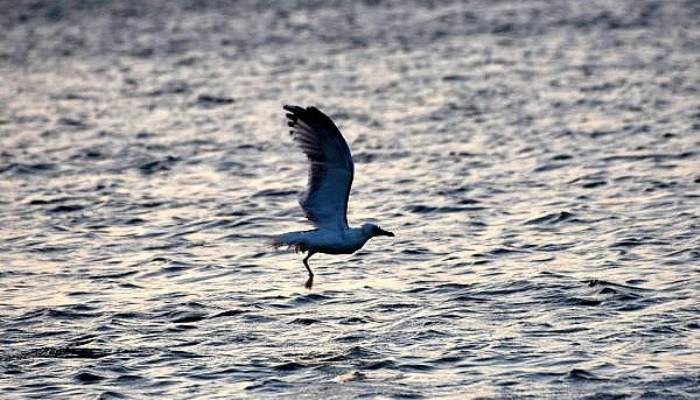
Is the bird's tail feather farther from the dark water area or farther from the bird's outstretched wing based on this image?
the dark water area

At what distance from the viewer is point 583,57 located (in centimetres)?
3278

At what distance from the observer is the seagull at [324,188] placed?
12.9 meters

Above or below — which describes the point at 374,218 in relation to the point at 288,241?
below

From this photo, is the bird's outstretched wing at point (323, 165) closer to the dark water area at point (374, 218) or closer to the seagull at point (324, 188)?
the seagull at point (324, 188)

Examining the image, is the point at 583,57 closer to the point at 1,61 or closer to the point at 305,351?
the point at 1,61

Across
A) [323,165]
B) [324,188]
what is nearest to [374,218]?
[324,188]

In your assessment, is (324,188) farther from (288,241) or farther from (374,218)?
(374,218)

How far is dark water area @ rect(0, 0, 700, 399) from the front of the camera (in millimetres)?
12039

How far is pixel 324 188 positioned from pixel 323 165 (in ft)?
0.89

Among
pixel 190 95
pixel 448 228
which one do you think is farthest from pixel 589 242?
pixel 190 95

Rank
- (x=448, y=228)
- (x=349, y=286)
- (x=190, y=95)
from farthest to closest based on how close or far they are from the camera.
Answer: (x=190, y=95)
(x=448, y=228)
(x=349, y=286)

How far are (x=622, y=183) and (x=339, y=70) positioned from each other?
47.6 feet

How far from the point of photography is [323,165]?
1318cm

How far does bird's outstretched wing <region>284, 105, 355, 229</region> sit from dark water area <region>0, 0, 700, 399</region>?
1.08m
